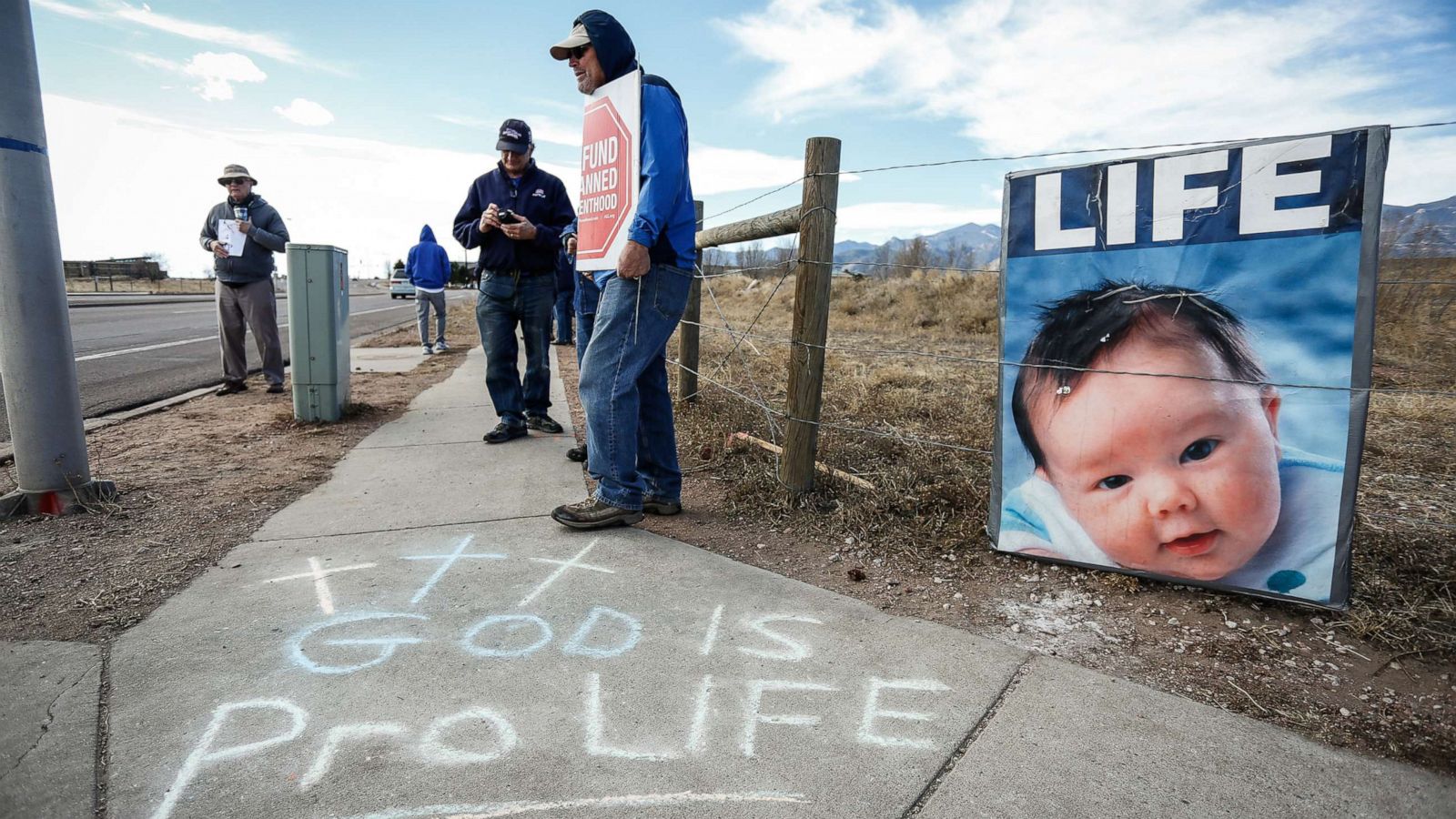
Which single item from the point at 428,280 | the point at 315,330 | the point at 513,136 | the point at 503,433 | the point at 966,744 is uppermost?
the point at 513,136

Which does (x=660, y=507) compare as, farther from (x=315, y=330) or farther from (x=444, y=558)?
(x=315, y=330)

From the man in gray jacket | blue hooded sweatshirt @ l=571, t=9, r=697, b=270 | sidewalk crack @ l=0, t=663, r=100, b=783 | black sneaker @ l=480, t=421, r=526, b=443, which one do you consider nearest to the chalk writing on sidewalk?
sidewalk crack @ l=0, t=663, r=100, b=783

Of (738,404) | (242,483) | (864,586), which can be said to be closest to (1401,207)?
(864,586)

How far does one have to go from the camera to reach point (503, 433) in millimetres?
5047

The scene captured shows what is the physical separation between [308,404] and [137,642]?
334 cm

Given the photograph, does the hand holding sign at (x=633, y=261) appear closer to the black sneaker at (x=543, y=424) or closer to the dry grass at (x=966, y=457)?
the dry grass at (x=966, y=457)

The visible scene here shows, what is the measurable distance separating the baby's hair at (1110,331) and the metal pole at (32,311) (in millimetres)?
3962

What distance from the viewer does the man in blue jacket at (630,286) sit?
10.5 feet

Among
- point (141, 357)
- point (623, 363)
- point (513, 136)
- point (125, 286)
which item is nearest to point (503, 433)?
point (513, 136)

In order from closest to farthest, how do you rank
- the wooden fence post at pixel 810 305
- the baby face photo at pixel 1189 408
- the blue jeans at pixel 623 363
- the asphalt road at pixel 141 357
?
1. the baby face photo at pixel 1189 408
2. the blue jeans at pixel 623 363
3. the wooden fence post at pixel 810 305
4. the asphalt road at pixel 141 357

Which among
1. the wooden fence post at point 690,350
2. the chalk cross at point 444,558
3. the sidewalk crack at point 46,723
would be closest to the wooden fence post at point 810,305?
the chalk cross at point 444,558

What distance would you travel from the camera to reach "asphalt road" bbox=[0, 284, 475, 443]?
679cm

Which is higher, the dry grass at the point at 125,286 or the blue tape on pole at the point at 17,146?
the dry grass at the point at 125,286

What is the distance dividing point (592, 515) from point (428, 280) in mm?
8288
